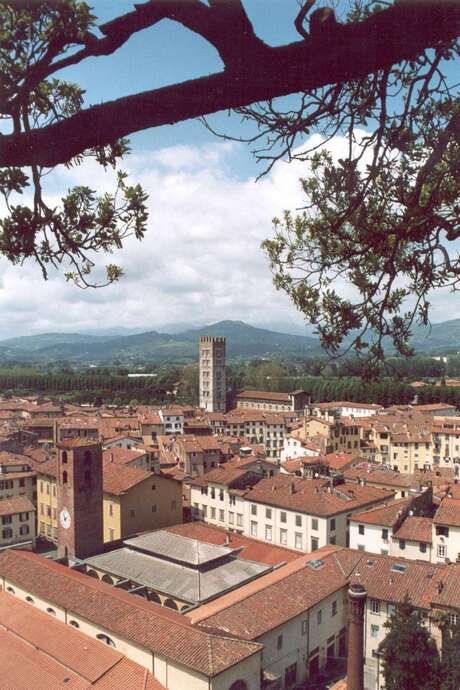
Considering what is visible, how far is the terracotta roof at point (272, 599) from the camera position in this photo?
22.1m

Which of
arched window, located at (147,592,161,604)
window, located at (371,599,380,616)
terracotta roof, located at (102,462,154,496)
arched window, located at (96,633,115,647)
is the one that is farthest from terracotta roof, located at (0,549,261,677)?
window, located at (371,599,380,616)

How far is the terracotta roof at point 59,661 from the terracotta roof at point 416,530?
17.9m

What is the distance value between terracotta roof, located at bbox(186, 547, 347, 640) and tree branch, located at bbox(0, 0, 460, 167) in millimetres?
21310

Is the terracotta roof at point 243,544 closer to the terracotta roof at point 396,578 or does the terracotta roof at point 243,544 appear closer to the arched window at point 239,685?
the terracotta roof at point 396,578

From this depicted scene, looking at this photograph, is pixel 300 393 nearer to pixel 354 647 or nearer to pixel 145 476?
pixel 145 476

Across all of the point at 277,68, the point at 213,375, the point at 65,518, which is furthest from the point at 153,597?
the point at 213,375

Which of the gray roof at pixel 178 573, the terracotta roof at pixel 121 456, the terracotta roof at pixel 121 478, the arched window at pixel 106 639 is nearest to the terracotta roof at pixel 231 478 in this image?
the terracotta roof at pixel 121 456

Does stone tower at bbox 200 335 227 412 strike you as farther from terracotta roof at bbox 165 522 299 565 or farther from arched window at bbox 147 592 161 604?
arched window at bbox 147 592 161 604

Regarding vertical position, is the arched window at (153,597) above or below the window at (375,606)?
above

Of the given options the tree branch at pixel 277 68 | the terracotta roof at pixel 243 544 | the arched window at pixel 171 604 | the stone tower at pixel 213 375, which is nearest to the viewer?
the tree branch at pixel 277 68

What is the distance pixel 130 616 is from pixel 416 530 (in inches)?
707

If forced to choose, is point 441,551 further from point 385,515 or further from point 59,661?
point 59,661

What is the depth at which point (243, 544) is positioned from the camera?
33.6m

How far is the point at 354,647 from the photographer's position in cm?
2077
